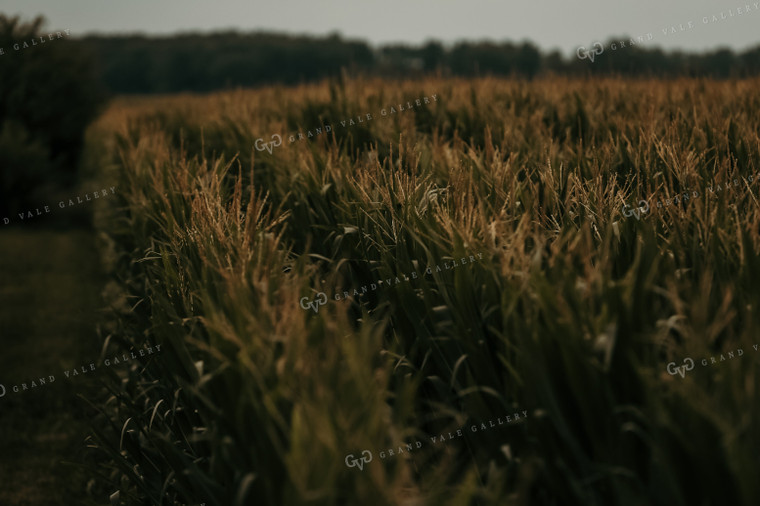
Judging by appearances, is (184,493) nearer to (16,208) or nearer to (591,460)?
(591,460)

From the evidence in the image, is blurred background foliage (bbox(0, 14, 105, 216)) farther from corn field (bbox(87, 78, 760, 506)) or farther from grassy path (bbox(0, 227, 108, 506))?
corn field (bbox(87, 78, 760, 506))

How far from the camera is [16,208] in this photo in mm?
15750

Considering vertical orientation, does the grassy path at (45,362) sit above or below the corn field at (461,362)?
below

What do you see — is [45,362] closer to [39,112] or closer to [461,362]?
[461,362]

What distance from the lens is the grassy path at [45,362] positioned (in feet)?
16.9

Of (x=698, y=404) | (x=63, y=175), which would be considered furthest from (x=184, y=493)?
(x=63, y=175)

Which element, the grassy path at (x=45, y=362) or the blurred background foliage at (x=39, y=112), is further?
the blurred background foliage at (x=39, y=112)

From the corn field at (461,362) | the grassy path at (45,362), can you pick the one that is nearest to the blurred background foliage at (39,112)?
the grassy path at (45,362)

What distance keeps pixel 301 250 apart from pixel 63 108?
15010 millimetres

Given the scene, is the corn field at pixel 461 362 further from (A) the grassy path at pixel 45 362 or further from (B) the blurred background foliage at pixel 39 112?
(B) the blurred background foliage at pixel 39 112

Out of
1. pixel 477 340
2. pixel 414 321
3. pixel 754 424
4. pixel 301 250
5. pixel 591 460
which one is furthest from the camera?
pixel 301 250

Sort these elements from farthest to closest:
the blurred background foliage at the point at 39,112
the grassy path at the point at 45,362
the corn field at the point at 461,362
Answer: the blurred background foliage at the point at 39,112 < the grassy path at the point at 45,362 < the corn field at the point at 461,362

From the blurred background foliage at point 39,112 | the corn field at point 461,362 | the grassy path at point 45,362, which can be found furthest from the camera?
the blurred background foliage at point 39,112

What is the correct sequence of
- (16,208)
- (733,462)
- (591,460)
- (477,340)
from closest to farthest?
(733,462)
(591,460)
(477,340)
(16,208)
